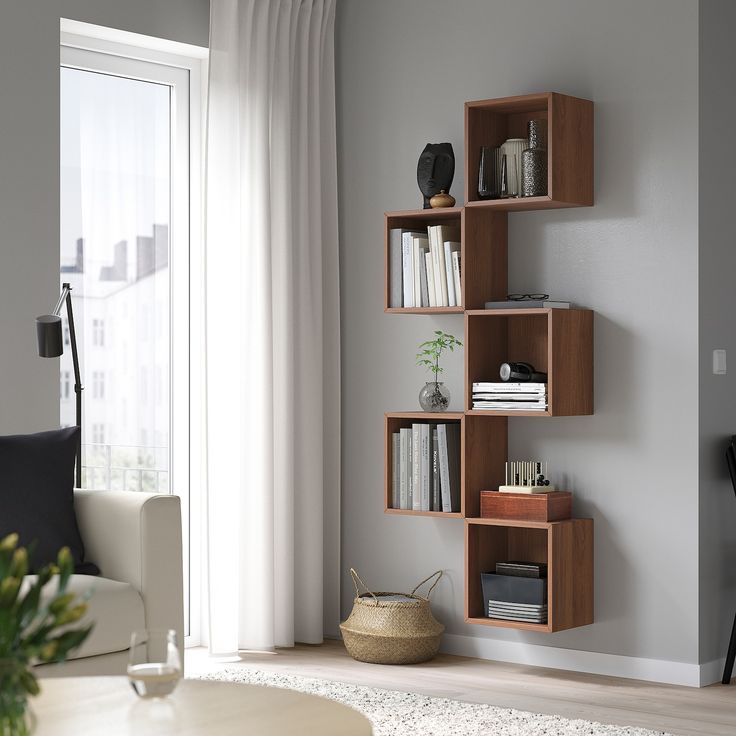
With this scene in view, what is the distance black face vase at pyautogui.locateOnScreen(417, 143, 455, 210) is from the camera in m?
4.64

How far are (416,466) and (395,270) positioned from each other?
74 centimetres

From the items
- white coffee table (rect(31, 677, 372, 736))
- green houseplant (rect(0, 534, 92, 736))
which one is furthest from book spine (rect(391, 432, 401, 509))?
green houseplant (rect(0, 534, 92, 736))

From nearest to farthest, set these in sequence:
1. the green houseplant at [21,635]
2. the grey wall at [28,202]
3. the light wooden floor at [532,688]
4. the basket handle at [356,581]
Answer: the green houseplant at [21,635] < the light wooden floor at [532,688] < the grey wall at [28,202] < the basket handle at [356,581]

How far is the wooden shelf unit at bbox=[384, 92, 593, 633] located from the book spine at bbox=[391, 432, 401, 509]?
2 centimetres

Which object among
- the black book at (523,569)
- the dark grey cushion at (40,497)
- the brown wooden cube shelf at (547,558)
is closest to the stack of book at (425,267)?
the brown wooden cube shelf at (547,558)

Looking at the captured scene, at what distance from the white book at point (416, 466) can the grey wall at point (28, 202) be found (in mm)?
1297

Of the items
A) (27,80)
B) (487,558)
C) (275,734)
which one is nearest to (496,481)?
(487,558)

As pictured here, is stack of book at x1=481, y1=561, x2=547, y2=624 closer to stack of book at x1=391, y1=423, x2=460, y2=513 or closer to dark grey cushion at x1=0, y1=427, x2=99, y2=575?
stack of book at x1=391, y1=423, x2=460, y2=513

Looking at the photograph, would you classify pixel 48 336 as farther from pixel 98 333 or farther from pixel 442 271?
pixel 442 271

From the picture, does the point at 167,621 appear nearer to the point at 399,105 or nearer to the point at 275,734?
the point at 275,734

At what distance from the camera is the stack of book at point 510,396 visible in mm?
4336

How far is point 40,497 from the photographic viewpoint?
11.7 ft

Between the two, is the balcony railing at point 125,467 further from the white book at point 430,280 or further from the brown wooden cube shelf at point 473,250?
the white book at point 430,280

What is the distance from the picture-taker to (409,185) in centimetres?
496
